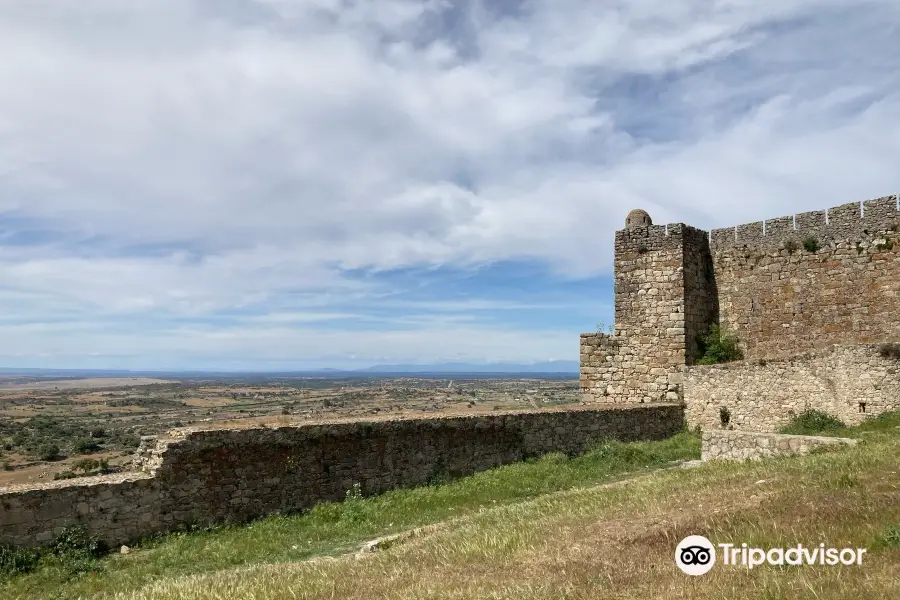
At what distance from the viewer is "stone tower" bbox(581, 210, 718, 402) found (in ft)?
62.4

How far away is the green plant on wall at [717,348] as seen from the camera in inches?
752

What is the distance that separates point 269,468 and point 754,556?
30.6ft

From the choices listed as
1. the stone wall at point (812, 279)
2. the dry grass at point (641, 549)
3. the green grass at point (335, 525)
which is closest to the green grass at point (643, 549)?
the dry grass at point (641, 549)

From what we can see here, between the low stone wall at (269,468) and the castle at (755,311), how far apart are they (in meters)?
3.56

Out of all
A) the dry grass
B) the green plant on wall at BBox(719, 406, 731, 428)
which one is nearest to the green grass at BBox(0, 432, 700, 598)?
the green plant on wall at BBox(719, 406, 731, 428)

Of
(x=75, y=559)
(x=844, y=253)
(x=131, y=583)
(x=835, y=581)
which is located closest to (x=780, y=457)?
(x=835, y=581)

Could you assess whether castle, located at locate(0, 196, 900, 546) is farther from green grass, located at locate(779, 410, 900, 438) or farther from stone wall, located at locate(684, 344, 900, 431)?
green grass, located at locate(779, 410, 900, 438)

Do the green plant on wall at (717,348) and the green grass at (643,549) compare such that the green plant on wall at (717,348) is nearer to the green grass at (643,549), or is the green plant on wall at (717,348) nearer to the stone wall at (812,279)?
the stone wall at (812,279)

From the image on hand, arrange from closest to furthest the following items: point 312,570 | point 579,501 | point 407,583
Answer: point 407,583, point 312,570, point 579,501

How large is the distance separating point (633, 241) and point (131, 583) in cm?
1598

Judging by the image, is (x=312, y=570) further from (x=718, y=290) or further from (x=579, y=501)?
(x=718, y=290)

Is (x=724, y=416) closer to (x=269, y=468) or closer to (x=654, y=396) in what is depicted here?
(x=654, y=396)

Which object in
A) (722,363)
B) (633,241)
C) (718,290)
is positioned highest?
(633,241)

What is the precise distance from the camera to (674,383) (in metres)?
18.9
